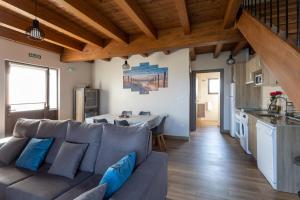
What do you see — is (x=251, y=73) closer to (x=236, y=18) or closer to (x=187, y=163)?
(x=236, y=18)

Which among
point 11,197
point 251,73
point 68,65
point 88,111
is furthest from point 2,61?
point 251,73

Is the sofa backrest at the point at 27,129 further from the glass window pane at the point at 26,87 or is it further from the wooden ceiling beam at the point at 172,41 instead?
the wooden ceiling beam at the point at 172,41

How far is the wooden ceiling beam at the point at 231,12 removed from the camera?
7.81 ft

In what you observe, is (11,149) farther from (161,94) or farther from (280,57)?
(161,94)

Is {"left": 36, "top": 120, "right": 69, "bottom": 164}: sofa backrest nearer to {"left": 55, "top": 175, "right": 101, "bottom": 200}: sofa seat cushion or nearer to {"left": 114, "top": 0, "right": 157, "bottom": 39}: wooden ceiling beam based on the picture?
{"left": 55, "top": 175, "right": 101, "bottom": 200}: sofa seat cushion

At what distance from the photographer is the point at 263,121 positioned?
2533mm

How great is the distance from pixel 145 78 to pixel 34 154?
3.80m

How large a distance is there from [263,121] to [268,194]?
39.2 inches

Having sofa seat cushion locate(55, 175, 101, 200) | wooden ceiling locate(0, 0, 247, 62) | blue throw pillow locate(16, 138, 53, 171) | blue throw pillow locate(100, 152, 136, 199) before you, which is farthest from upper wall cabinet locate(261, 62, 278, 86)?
blue throw pillow locate(16, 138, 53, 171)

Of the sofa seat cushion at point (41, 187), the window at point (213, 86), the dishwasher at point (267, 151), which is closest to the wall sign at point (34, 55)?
the sofa seat cushion at point (41, 187)

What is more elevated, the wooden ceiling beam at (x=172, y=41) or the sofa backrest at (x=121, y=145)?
the wooden ceiling beam at (x=172, y=41)

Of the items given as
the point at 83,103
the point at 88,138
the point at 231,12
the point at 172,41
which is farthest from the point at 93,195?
the point at 83,103

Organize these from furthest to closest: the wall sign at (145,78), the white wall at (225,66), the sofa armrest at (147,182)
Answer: the white wall at (225,66)
the wall sign at (145,78)
the sofa armrest at (147,182)

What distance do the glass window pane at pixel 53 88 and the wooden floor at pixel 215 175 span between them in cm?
361
